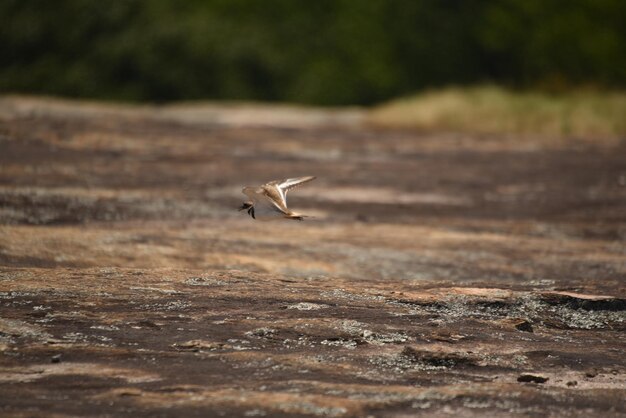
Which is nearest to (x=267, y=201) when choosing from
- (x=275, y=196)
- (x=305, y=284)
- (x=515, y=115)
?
(x=275, y=196)

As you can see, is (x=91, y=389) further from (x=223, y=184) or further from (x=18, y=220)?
(x=223, y=184)

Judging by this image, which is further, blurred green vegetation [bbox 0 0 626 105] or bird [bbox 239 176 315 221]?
blurred green vegetation [bbox 0 0 626 105]

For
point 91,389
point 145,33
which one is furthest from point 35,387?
A: point 145,33

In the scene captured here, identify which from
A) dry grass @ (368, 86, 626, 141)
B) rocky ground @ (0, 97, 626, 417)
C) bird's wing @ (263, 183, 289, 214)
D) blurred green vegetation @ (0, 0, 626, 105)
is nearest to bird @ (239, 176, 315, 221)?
bird's wing @ (263, 183, 289, 214)

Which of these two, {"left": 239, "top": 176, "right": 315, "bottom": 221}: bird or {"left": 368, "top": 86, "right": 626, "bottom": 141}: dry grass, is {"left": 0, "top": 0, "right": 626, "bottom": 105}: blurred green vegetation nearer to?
{"left": 368, "top": 86, "right": 626, "bottom": 141}: dry grass

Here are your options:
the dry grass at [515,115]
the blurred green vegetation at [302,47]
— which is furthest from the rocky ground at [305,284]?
the blurred green vegetation at [302,47]

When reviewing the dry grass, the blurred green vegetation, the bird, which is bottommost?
the bird

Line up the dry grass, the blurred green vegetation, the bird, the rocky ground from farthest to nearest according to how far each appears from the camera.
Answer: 1. the blurred green vegetation
2. the dry grass
3. the bird
4. the rocky ground

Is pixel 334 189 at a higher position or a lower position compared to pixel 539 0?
lower

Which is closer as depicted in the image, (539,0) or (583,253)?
(583,253)
